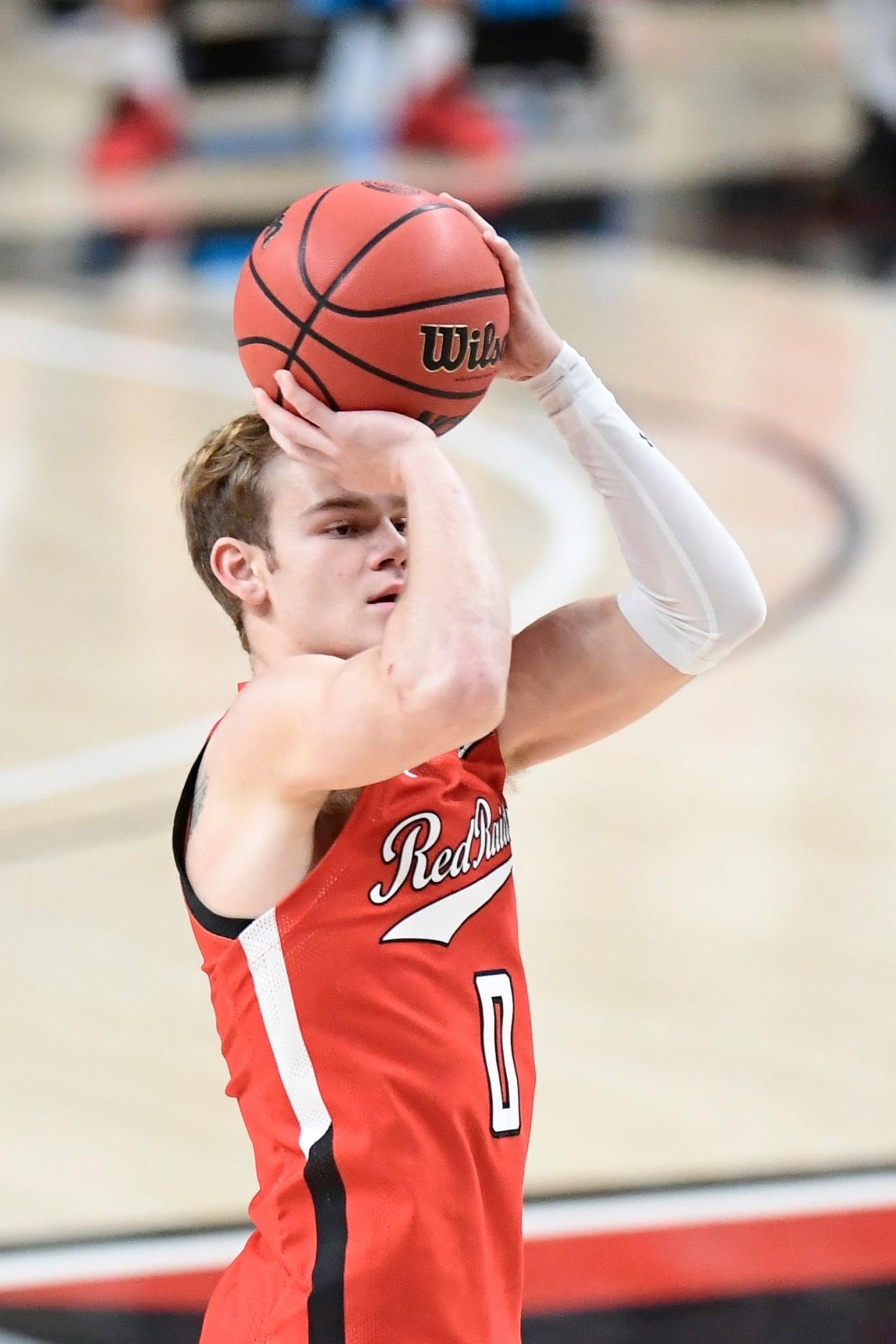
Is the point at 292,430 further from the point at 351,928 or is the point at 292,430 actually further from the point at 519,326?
the point at 351,928

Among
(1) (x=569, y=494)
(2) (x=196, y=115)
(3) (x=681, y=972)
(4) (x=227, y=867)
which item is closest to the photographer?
(4) (x=227, y=867)

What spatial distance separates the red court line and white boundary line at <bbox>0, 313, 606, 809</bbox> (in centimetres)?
203

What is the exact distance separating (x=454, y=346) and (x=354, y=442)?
7.3 inches

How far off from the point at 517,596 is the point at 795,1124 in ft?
9.20

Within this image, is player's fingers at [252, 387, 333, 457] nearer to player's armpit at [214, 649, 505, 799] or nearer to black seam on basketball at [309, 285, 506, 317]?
black seam on basketball at [309, 285, 506, 317]

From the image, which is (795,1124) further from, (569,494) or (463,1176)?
(569,494)

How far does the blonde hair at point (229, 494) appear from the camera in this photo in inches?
87.0

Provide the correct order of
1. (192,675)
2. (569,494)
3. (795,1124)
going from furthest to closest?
(569,494) < (192,675) < (795,1124)

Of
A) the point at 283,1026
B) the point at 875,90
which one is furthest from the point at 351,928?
the point at 875,90

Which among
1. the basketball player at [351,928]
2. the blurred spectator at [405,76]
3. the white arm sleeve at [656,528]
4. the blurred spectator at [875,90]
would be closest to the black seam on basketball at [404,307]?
the basketball player at [351,928]

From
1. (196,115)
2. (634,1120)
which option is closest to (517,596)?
(634,1120)

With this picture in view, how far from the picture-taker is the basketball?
216cm

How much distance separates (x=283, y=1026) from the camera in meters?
2.15

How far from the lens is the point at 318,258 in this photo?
2.22m
